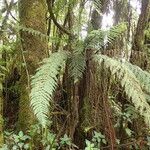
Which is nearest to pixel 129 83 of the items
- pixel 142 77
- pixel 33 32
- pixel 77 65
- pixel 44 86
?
pixel 142 77

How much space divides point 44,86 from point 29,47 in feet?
2.36

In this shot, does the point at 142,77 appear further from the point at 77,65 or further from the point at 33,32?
the point at 33,32

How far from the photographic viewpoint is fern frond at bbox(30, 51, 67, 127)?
261 centimetres

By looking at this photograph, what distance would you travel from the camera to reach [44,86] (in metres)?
2.80

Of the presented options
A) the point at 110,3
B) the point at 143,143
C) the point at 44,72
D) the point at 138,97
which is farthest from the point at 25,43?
the point at 110,3

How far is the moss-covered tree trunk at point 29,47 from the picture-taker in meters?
3.28

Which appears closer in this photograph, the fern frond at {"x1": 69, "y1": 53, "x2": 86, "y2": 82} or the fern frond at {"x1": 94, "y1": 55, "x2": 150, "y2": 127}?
the fern frond at {"x1": 94, "y1": 55, "x2": 150, "y2": 127}

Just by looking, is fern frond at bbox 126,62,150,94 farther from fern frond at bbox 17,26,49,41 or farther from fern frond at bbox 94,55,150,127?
fern frond at bbox 17,26,49,41

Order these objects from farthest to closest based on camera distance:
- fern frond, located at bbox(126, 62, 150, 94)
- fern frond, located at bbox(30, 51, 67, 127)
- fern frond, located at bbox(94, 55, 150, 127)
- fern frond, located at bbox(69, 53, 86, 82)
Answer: fern frond, located at bbox(126, 62, 150, 94) → fern frond, located at bbox(69, 53, 86, 82) → fern frond, located at bbox(94, 55, 150, 127) → fern frond, located at bbox(30, 51, 67, 127)

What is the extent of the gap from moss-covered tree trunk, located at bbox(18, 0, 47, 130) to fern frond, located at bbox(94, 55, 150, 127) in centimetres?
58

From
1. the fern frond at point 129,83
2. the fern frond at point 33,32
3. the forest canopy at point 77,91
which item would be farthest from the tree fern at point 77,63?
the fern frond at point 33,32

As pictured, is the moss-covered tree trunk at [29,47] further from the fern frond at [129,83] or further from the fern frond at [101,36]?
the fern frond at [129,83]

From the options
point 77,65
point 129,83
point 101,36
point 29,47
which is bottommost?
Result: point 129,83

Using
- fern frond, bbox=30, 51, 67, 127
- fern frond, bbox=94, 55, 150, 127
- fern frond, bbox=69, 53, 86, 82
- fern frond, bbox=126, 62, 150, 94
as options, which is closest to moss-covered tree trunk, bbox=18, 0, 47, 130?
fern frond, bbox=30, 51, 67, 127
